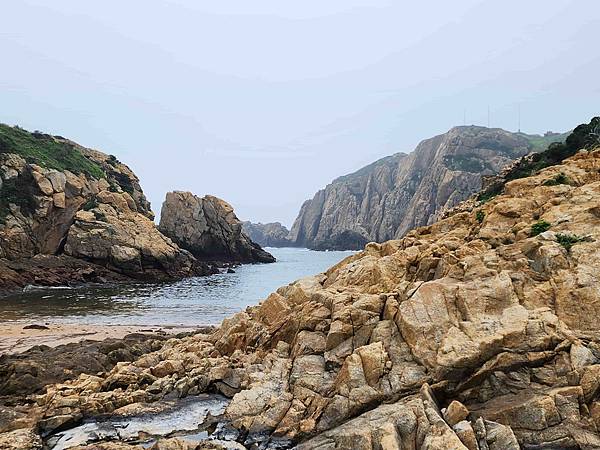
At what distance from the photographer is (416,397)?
41.2ft

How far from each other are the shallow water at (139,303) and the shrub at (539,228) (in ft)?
89.9

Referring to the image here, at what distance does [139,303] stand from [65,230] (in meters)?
27.0

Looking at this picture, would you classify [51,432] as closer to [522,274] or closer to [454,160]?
[522,274]

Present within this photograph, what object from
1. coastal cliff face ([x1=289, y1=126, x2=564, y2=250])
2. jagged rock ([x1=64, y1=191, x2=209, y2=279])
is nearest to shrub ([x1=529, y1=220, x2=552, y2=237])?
jagged rock ([x1=64, y1=191, x2=209, y2=279])

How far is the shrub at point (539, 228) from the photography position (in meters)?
17.9

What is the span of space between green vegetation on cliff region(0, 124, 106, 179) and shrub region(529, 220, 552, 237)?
240ft

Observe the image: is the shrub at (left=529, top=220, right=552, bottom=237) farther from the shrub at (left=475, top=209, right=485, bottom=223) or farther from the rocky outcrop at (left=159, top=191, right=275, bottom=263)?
the rocky outcrop at (left=159, top=191, right=275, bottom=263)

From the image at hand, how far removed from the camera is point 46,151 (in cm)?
7956

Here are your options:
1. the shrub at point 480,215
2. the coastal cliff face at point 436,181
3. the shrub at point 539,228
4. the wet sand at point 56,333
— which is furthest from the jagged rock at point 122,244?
the coastal cliff face at point 436,181

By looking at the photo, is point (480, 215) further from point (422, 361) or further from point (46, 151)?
point (46, 151)

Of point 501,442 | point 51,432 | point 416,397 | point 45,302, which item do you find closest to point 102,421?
point 51,432

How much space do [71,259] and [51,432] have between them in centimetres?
5621

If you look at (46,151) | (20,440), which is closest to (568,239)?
(20,440)

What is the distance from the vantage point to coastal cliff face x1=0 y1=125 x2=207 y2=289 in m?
59.1
